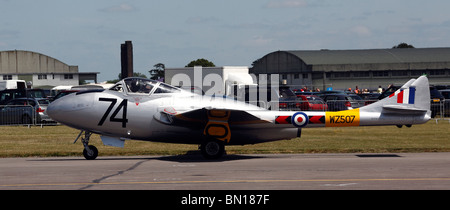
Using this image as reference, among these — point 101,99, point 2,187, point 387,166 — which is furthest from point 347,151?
point 2,187

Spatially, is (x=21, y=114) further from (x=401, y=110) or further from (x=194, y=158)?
(x=401, y=110)

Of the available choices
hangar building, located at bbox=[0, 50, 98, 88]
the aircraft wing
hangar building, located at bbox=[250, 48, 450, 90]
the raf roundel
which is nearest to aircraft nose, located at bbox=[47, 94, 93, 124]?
the aircraft wing

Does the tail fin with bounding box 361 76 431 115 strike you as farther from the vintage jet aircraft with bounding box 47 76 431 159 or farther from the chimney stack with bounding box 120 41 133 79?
the chimney stack with bounding box 120 41 133 79

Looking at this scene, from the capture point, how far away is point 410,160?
1703cm

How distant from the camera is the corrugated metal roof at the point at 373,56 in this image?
9400cm

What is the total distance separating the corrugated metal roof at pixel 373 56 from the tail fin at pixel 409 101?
2982 inches

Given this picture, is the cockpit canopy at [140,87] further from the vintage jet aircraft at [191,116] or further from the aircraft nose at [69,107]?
the aircraft nose at [69,107]

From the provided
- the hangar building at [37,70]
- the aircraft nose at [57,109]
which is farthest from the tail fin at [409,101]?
the hangar building at [37,70]

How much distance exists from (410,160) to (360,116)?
1.93 metres

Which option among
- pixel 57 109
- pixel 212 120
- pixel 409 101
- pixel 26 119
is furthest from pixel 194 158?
pixel 26 119

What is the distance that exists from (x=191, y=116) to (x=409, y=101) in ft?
21.1

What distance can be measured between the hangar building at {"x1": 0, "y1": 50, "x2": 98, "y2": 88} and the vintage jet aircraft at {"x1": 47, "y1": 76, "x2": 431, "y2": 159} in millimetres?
85486

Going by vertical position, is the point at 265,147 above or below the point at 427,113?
below
